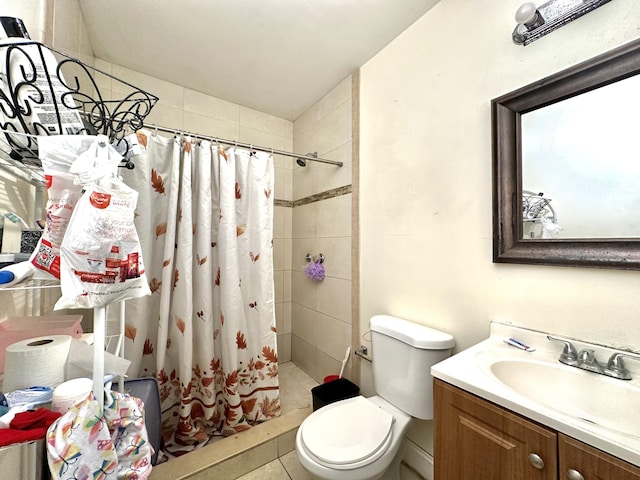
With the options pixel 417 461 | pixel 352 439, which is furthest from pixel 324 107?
pixel 417 461

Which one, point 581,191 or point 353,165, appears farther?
point 353,165

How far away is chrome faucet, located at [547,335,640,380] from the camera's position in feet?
2.47

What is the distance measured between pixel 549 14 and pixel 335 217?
4.52 feet

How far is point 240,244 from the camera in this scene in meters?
1.67

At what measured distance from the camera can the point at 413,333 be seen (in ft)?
3.92

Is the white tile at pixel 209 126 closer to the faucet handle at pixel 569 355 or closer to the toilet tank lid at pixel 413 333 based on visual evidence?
the toilet tank lid at pixel 413 333

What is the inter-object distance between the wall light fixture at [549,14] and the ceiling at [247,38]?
0.58 m

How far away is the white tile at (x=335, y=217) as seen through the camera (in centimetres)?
181

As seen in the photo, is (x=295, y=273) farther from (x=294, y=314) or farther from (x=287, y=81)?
(x=287, y=81)

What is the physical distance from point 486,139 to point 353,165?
0.83 m

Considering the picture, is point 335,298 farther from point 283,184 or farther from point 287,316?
point 283,184

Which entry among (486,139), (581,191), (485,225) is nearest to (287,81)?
(486,139)

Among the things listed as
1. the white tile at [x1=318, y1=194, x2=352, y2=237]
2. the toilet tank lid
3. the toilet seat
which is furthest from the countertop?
the white tile at [x1=318, y1=194, x2=352, y2=237]

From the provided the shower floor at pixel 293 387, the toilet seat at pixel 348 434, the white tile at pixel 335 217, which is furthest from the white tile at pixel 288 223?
the toilet seat at pixel 348 434
